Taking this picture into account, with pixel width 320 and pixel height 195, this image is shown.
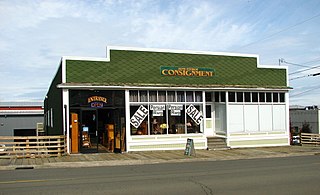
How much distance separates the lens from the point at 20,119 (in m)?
51.6

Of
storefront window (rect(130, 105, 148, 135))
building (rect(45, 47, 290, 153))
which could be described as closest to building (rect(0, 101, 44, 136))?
building (rect(45, 47, 290, 153))

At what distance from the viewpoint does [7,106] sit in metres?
53.3

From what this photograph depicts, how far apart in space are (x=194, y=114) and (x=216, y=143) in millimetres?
2371

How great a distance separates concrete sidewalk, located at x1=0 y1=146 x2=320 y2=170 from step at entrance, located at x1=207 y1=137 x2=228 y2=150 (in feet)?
2.18

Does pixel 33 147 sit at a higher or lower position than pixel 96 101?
lower

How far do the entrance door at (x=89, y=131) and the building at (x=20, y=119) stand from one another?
3119 cm

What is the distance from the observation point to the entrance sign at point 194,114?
72.5ft

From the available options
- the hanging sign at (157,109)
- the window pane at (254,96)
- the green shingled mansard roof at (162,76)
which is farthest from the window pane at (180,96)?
the window pane at (254,96)

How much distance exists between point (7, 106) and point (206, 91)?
38.8 metres

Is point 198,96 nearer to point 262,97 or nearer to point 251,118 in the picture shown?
point 251,118

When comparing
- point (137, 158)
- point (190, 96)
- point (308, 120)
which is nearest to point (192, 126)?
point (190, 96)

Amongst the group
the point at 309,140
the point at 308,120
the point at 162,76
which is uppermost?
the point at 162,76

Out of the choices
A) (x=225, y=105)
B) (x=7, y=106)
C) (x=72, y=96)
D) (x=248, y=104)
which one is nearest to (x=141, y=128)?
(x=72, y=96)

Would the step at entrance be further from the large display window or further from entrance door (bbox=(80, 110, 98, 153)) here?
entrance door (bbox=(80, 110, 98, 153))
